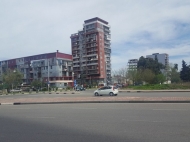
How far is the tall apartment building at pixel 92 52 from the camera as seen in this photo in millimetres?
92625

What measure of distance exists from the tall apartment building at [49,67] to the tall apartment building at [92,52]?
834cm

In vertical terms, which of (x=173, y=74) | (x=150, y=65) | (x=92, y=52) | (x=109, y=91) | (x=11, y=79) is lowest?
(x=109, y=91)

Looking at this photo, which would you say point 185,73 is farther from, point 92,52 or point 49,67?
point 49,67

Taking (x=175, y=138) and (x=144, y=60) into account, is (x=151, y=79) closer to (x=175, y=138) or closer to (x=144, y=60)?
(x=144, y=60)

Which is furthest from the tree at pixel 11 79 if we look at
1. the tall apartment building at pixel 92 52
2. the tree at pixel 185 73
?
the tree at pixel 185 73

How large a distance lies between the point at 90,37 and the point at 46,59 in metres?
24.1

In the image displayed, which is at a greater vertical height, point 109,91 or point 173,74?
point 173,74

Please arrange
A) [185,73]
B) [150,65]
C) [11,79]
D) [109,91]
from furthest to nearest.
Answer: [150,65] → [185,73] → [11,79] → [109,91]

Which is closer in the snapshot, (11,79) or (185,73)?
→ (11,79)

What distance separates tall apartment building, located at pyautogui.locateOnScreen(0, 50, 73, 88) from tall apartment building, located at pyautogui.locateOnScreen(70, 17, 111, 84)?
834 cm

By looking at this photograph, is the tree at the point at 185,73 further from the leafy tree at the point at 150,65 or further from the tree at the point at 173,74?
the leafy tree at the point at 150,65

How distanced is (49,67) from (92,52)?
22.5 meters

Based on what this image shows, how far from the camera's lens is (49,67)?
274 ft

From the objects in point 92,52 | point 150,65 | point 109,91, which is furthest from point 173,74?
point 109,91
